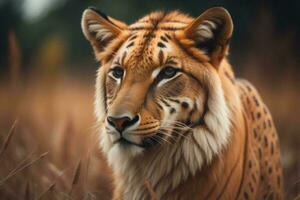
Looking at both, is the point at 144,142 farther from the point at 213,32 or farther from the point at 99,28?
the point at 99,28

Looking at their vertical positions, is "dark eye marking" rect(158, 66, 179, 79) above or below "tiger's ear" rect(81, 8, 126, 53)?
below

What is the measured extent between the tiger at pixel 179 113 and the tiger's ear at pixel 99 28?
0.55 feet

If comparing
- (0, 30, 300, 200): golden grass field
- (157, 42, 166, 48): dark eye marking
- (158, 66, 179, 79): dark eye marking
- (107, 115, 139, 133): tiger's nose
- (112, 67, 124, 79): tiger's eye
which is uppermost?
(157, 42, 166, 48): dark eye marking

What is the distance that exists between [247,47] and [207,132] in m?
12.5

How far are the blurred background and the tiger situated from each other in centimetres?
44

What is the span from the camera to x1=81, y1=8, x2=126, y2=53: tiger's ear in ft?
21.9

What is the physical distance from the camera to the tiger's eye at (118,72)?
20.5 feet

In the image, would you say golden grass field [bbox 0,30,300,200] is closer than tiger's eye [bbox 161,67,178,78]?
Yes

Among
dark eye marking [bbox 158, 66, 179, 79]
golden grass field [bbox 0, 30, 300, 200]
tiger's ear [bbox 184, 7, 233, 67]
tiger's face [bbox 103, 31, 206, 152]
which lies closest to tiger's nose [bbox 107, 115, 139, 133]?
tiger's face [bbox 103, 31, 206, 152]

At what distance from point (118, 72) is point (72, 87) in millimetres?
14711

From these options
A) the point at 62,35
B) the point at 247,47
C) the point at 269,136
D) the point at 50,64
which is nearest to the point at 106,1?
the point at 62,35

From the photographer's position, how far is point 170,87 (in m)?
6.05

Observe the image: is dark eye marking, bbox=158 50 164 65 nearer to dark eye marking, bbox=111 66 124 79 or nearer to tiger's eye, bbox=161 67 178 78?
tiger's eye, bbox=161 67 178 78

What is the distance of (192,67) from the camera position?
20.2ft
